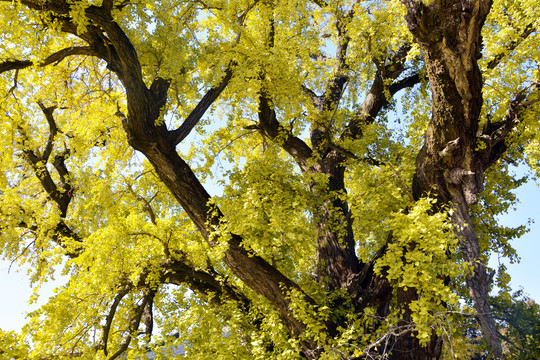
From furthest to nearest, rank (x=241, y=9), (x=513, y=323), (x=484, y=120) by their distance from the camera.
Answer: (x=513, y=323) → (x=241, y=9) → (x=484, y=120)

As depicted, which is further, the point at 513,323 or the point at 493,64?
the point at 513,323

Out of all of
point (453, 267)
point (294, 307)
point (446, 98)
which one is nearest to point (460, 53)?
point (446, 98)

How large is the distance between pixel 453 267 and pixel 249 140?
6.55 m

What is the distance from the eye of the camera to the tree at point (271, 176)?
5.57 meters

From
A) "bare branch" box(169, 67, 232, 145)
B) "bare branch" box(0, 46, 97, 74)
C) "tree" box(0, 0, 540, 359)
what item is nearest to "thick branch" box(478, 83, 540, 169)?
"tree" box(0, 0, 540, 359)

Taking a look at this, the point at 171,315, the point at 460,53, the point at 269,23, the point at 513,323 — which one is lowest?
the point at 513,323

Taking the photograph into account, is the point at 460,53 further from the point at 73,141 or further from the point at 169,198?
the point at 73,141

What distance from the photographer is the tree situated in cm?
557

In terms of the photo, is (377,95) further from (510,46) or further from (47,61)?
(47,61)

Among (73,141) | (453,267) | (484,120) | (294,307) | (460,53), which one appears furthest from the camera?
(73,141)

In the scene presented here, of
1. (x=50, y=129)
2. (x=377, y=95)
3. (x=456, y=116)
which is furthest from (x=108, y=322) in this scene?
(x=377, y=95)

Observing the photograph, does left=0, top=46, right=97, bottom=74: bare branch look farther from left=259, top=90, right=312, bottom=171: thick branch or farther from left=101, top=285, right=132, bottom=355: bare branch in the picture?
left=101, top=285, right=132, bottom=355: bare branch

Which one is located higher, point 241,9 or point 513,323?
point 241,9

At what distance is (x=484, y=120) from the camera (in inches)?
263
